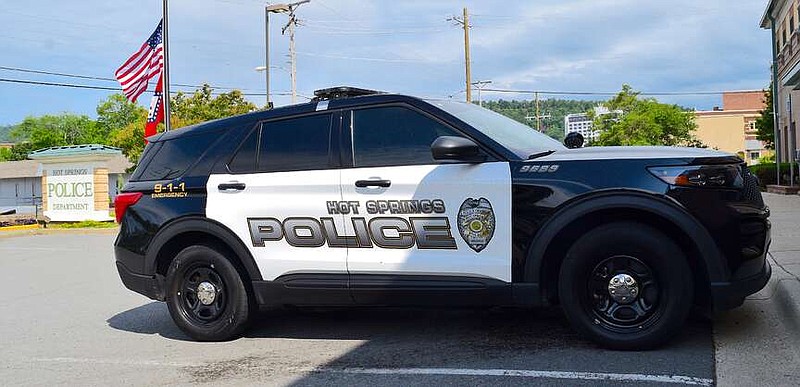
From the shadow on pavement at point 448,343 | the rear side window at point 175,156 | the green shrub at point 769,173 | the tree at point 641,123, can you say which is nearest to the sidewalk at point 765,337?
the shadow on pavement at point 448,343

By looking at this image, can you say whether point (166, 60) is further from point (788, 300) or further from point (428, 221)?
point (788, 300)

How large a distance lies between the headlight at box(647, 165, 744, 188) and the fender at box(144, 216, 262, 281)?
2.98 metres

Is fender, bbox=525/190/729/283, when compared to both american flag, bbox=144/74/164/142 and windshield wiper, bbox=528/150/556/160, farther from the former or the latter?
american flag, bbox=144/74/164/142

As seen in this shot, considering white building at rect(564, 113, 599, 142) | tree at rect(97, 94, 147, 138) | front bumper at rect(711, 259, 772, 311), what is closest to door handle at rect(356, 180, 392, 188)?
front bumper at rect(711, 259, 772, 311)

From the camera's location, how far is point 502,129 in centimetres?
569

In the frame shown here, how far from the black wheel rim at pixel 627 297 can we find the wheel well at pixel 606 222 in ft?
0.82

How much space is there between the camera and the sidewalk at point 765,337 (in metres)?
4.23

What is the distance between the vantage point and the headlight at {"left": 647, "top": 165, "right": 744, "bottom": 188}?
459cm

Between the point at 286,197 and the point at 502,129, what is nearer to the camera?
the point at 286,197

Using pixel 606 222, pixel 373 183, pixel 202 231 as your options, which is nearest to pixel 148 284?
pixel 202 231

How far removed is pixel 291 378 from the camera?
4.77 m

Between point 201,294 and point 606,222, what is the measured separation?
3130 millimetres

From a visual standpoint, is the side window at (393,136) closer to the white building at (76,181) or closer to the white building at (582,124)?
the white building at (76,181)

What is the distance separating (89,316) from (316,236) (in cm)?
335
